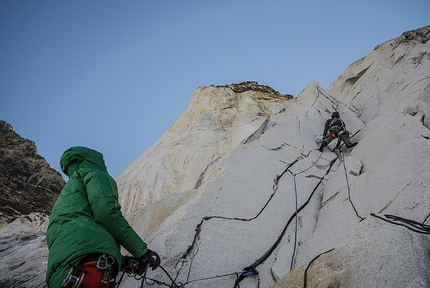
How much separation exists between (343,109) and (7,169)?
1367cm

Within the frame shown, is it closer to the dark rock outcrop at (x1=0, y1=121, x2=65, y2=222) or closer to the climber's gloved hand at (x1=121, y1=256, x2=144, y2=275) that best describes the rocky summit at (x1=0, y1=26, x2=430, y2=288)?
the climber's gloved hand at (x1=121, y1=256, x2=144, y2=275)

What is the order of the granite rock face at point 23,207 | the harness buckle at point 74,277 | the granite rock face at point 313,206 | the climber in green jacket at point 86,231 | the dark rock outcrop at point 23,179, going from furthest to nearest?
the dark rock outcrop at point 23,179 → the granite rock face at point 23,207 → the granite rock face at point 313,206 → the climber in green jacket at point 86,231 → the harness buckle at point 74,277

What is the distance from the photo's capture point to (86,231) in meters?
2.38

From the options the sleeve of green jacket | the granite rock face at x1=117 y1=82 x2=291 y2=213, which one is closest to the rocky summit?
the granite rock face at x1=117 y1=82 x2=291 y2=213

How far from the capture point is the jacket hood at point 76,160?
9.82 ft

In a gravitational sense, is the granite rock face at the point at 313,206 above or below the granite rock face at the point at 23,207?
below

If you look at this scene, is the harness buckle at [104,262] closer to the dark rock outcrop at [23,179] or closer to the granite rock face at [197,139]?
the granite rock face at [197,139]

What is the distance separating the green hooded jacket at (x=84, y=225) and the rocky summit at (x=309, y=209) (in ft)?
4.15

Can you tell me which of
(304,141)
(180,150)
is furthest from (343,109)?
(180,150)

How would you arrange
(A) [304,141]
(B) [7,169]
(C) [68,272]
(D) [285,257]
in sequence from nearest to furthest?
1. (C) [68,272]
2. (D) [285,257]
3. (A) [304,141]
4. (B) [7,169]

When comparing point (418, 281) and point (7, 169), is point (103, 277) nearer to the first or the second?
point (418, 281)

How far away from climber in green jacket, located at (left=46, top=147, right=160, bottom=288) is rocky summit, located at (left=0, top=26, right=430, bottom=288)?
1.24 metres

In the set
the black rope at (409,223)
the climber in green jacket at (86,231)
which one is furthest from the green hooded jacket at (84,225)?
the black rope at (409,223)

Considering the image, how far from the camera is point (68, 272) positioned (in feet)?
7.05
